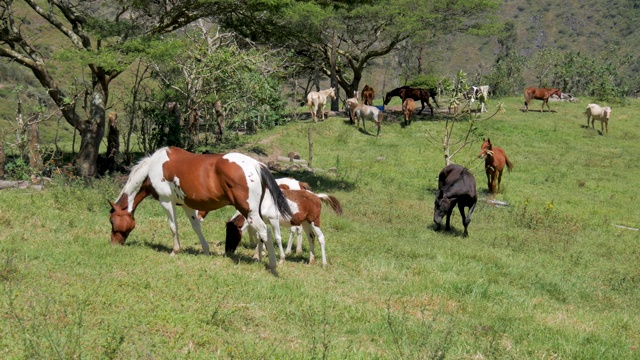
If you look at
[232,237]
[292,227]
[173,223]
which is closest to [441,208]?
[292,227]

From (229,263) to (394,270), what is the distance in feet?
10.1

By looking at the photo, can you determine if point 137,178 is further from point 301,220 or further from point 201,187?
point 301,220

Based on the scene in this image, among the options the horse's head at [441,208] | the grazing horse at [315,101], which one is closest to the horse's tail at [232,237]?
the horse's head at [441,208]

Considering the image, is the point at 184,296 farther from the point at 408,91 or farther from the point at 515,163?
the point at 408,91

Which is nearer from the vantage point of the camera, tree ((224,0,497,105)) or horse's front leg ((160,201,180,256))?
horse's front leg ((160,201,180,256))

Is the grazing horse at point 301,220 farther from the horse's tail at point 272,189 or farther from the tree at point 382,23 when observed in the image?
the tree at point 382,23

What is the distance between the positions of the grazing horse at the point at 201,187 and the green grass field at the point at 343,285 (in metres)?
0.66

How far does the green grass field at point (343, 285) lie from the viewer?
627 cm

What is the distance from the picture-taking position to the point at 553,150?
29188 mm

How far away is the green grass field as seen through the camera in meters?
6.27

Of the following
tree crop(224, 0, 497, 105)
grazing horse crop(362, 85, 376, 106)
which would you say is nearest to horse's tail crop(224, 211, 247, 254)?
tree crop(224, 0, 497, 105)

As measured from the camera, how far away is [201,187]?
984 centimetres

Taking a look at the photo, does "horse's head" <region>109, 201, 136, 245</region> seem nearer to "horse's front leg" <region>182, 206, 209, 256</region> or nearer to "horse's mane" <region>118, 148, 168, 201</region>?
"horse's mane" <region>118, 148, 168, 201</region>

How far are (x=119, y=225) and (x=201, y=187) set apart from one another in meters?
1.70
